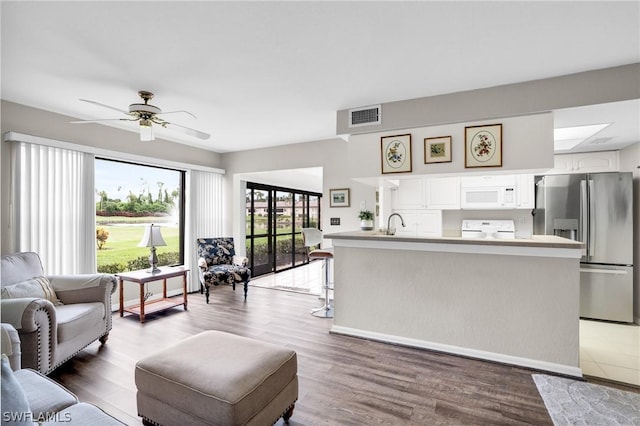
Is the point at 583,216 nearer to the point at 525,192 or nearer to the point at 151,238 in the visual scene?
the point at 525,192

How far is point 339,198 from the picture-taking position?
4.86 m

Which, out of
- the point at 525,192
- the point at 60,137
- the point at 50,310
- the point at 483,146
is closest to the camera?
the point at 50,310

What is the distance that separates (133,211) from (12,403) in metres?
4.05

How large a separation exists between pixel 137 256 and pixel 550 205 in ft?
19.4

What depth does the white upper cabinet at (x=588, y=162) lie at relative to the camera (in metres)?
4.21

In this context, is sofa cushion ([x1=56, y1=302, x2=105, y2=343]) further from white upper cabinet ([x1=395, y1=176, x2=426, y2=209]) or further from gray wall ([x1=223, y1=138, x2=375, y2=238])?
white upper cabinet ([x1=395, y1=176, x2=426, y2=209])

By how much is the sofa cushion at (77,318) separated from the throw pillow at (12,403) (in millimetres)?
1889

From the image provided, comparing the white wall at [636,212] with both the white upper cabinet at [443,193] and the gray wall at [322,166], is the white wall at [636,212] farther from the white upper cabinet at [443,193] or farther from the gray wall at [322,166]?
the gray wall at [322,166]

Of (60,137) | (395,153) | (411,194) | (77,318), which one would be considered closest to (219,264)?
(77,318)

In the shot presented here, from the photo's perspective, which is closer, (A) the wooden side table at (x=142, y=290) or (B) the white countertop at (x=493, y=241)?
(B) the white countertop at (x=493, y=241)

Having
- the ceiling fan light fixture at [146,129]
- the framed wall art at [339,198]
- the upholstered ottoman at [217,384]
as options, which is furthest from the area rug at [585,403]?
the ceiling fan light fixture at [146,129]

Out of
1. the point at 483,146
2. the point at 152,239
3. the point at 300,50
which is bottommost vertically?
the point at 152,239

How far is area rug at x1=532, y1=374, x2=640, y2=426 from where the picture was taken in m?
1.96

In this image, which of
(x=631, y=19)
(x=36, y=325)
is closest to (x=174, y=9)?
(x=36, y=325)
